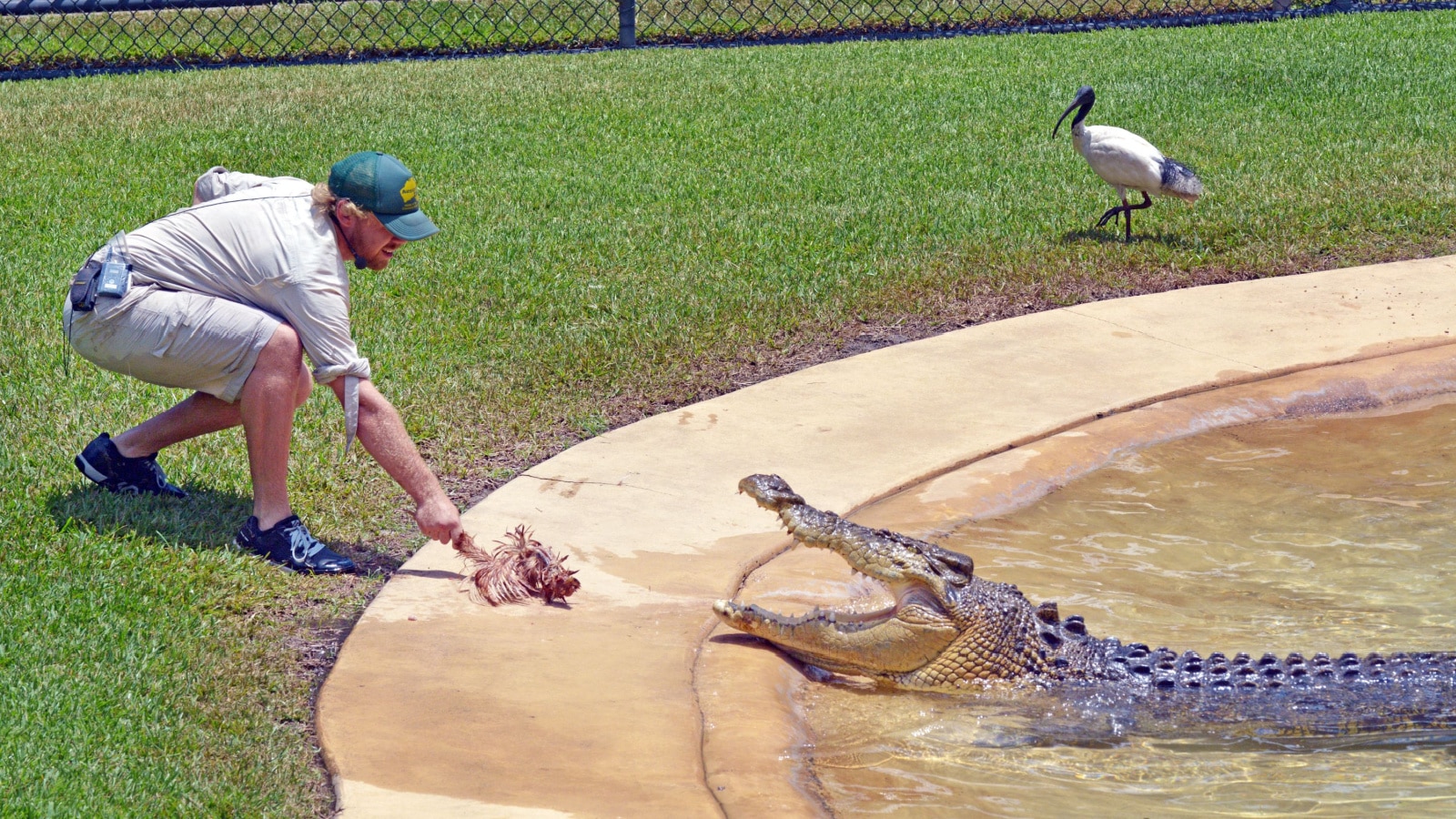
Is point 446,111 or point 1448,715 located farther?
point 446,111

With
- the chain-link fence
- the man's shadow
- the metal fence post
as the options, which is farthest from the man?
the metal fence post

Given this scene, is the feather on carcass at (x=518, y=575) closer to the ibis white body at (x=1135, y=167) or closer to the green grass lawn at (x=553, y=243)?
the green grass lawn at (x=553, y=243)

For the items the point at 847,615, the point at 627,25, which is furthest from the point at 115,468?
the point at 627,25

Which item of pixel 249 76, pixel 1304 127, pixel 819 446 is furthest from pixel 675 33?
pixel 819 446

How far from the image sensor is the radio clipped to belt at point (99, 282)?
14.3 ft

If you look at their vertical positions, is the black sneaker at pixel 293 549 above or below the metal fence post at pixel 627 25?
below

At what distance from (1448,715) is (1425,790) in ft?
1.17

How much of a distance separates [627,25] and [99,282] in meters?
10.9

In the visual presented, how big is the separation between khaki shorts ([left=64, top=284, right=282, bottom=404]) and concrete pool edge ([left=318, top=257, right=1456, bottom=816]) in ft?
2.65

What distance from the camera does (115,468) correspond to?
4.83 metres

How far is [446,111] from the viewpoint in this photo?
11.1 m

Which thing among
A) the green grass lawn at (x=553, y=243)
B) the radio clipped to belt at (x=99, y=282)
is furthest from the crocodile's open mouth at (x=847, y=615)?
the radio clipped to belt at (x=99, y=282)

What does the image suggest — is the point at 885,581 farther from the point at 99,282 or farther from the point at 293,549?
the point at 99,282

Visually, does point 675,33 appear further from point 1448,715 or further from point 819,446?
point 1448,715
